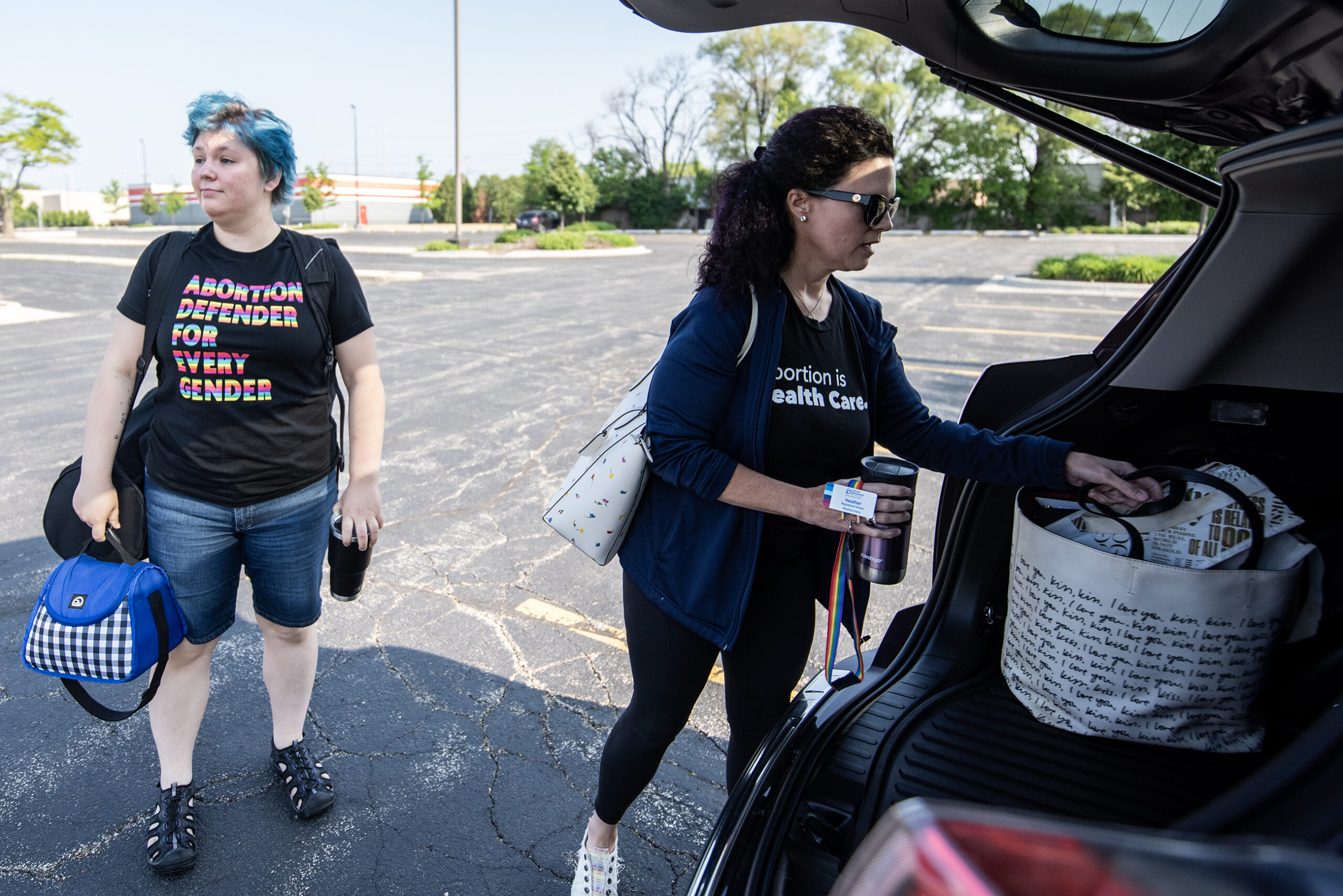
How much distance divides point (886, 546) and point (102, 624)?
74.8 inches

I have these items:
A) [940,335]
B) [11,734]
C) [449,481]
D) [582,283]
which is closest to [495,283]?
[582,283]

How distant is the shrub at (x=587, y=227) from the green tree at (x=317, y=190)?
15.1m

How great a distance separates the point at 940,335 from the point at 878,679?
9.79 m

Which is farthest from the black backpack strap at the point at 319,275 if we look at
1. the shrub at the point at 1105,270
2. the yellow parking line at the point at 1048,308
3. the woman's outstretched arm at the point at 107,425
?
the shrub at the point at 1105,270

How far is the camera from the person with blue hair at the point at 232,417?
223cm

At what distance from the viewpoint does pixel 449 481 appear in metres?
5.41

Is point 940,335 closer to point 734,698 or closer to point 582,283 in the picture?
point 582,283

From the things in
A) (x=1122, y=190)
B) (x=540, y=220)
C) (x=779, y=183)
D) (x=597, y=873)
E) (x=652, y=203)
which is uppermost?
(x=1122, y=190)

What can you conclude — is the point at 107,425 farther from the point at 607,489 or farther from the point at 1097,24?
the point at 1097,24

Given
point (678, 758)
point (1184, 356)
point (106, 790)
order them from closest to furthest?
point (1184, 356) → point (106, 790) → point (678, 758)

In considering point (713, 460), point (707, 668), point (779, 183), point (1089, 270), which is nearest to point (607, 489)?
point (713, 460)

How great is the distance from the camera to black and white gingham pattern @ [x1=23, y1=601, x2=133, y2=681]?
2141 mm

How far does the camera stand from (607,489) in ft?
6.34

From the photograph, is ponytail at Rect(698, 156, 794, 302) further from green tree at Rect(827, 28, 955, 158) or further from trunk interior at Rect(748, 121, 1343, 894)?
green tree at Rect(827, 28, 955, 158)
